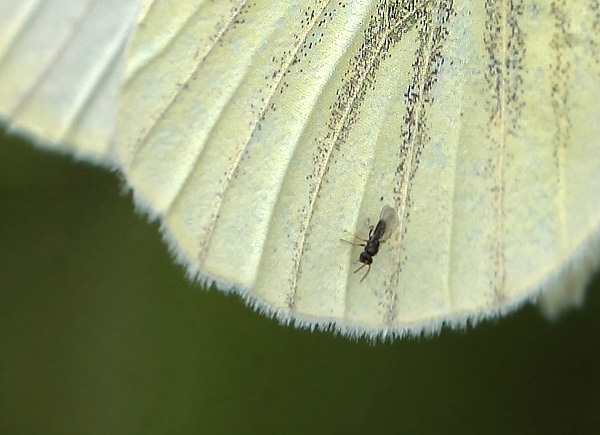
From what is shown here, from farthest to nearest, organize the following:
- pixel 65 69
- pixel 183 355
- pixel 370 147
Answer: pixel 183 355 → pixel 65 69 → pixel 370 147

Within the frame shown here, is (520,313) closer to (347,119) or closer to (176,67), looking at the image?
(347,119)

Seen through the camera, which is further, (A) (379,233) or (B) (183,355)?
(B) (183,355)

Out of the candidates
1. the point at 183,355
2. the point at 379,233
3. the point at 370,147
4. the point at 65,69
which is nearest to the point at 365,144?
the point at 370,147

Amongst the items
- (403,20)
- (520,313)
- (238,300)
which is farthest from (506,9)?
(238,300)

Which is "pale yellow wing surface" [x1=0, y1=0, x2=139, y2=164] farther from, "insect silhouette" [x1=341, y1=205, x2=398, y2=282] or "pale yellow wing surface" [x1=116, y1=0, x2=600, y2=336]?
"insect silhouette" [x1=341, y1=205, x2=398, y2=282]

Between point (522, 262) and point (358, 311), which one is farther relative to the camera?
point (358, 311)

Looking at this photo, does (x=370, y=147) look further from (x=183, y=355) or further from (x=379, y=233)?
(x=183, y=355)

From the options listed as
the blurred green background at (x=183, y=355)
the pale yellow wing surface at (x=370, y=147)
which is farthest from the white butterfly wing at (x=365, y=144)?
the blurred green background at (x=183, y=355)
